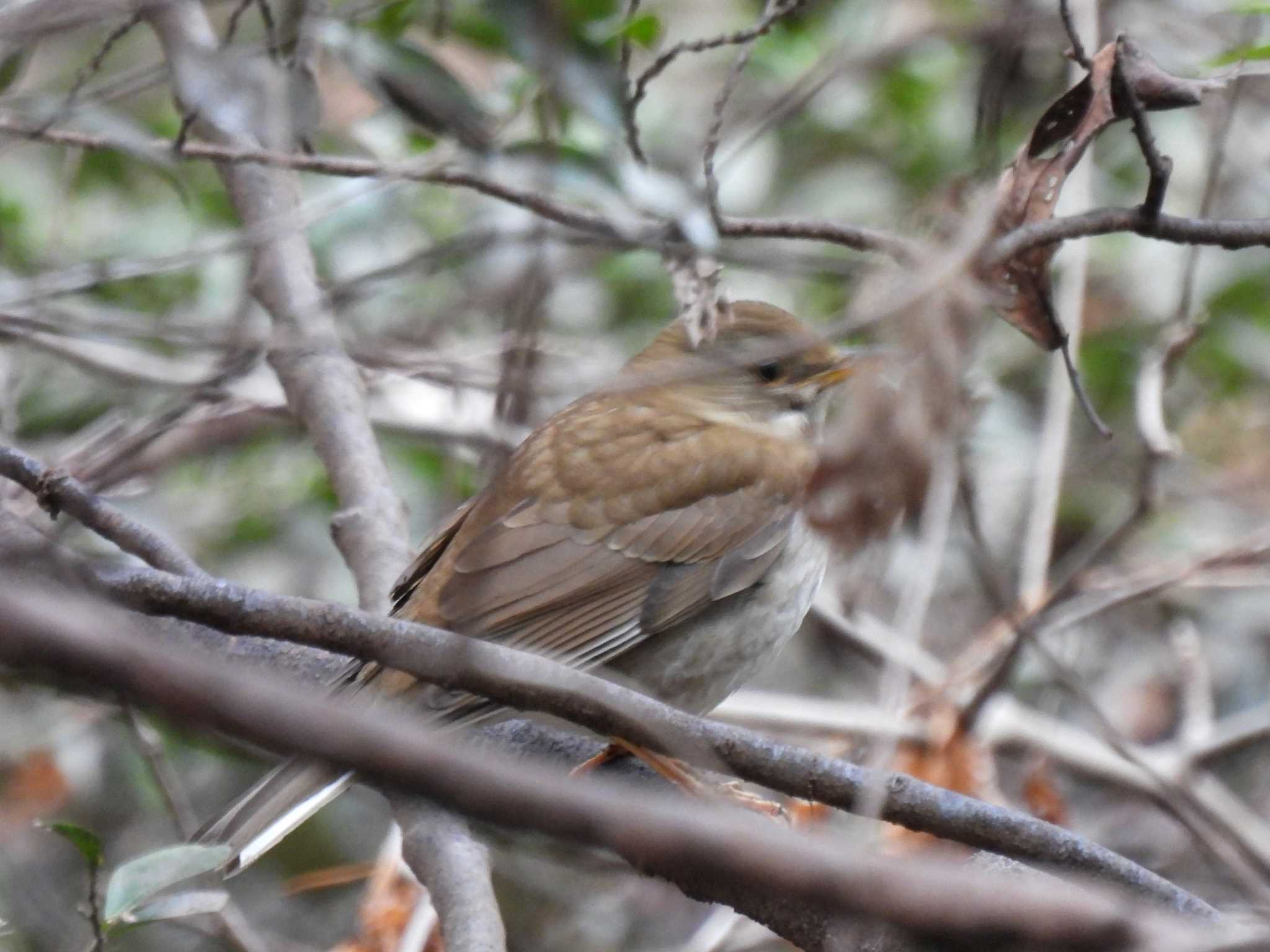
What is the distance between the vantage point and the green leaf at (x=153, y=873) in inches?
Answer: 129

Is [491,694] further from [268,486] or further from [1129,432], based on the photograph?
[1129,432]

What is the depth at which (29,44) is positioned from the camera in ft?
12.8

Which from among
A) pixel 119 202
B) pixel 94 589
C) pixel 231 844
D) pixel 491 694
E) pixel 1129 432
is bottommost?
pixel 1129 432

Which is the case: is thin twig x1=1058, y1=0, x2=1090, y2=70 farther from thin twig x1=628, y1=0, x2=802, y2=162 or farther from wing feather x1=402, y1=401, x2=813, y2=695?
wing feather x1=402, y1=401, x2=813, y2=695

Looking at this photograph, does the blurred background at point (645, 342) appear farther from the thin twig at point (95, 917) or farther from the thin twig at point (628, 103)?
the thin twig at point (95, 917)

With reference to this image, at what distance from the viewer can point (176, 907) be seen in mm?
3510

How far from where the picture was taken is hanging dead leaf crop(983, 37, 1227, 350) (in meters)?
3.30

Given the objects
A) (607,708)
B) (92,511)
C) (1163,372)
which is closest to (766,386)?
(1163,372)

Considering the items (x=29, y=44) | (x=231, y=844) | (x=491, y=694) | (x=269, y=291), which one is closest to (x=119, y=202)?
(x=269, y=291)

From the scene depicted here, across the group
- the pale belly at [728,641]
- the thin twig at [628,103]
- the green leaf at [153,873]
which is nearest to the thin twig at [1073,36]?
the thin twig at [628,103]

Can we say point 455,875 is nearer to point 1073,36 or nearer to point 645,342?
point 1073,36

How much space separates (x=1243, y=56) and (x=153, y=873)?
297 centimetres

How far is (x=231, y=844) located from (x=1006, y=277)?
2.20 m

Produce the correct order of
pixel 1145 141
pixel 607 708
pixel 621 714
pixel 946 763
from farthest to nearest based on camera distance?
pixel 946 763
pixel 1145 141
pixel 607 708
pixel 621 714
